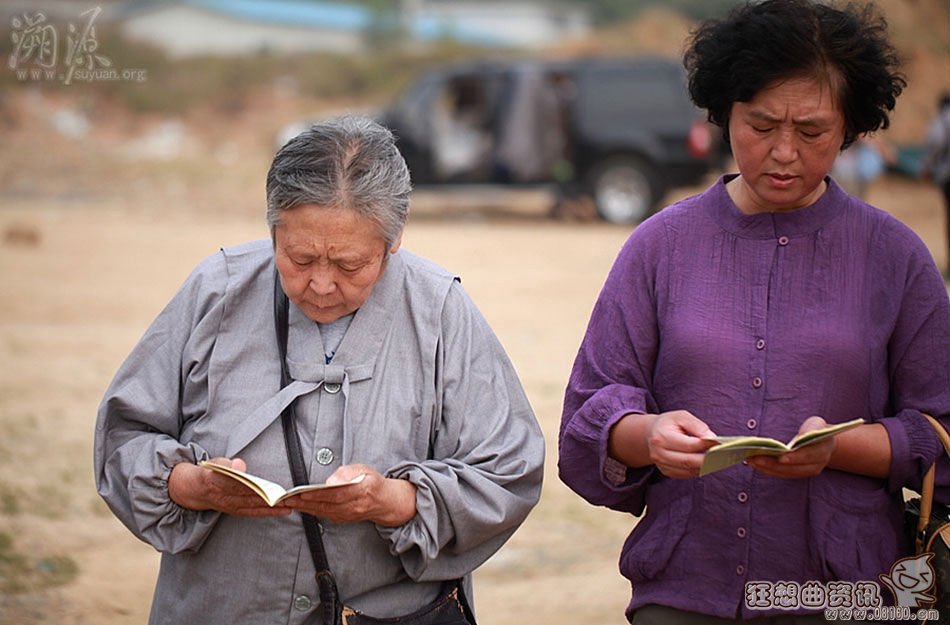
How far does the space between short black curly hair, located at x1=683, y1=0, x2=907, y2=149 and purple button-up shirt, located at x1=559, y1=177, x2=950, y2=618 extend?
22cm

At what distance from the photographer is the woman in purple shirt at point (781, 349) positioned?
264cm

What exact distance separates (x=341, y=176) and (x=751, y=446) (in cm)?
106

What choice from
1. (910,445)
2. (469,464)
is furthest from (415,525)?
(910,445)

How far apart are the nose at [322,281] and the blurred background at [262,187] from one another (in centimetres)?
100

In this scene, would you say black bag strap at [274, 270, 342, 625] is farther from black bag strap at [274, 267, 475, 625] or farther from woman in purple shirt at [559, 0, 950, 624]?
woman in purple shirt at [559, 0, 950, 624]

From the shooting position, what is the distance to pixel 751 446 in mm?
2393

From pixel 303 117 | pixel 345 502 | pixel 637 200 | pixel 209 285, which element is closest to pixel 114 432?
pixel 209 285

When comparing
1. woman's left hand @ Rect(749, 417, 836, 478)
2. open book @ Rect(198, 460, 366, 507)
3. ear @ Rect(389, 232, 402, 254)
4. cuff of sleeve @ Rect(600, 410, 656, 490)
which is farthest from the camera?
ear @ Rect(389, 232, 402, 254)

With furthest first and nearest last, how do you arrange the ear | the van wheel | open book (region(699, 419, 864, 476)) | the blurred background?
the van wheel → the blurred background → the ear → open book (region(699, 419, 864, 476))

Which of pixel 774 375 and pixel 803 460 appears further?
pixel 774 375

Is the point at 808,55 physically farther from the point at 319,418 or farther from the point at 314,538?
the point at 314,538

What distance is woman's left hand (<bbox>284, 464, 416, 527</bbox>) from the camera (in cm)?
268

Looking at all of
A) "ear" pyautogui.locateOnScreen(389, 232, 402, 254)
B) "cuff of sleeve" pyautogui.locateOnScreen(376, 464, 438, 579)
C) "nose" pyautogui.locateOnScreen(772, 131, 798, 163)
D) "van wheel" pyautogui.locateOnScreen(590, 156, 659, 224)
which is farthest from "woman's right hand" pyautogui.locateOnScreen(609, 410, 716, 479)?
"van wheel" pyautogui.locateOnScreen(590, 156, 659, 224)

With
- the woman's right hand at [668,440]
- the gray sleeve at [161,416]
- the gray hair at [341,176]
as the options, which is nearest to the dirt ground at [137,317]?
the gray sleeve at [161,416]
